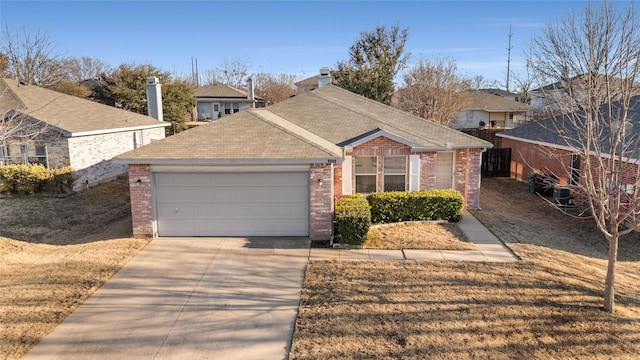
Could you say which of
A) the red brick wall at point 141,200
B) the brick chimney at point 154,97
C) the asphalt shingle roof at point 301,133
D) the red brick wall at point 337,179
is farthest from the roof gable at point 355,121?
the brick chimney at point 154,97

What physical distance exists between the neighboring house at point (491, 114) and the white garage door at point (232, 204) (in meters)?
34.3

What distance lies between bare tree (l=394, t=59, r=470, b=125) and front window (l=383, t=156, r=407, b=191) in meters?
19.2

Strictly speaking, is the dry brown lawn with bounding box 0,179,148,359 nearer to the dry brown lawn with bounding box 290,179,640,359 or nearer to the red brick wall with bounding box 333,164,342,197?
the dry brown lawn with bounding box 290,179,640,359

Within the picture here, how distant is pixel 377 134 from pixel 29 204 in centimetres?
1307

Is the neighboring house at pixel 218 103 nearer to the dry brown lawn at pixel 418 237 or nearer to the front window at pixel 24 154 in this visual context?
the front window at pixel 24 154

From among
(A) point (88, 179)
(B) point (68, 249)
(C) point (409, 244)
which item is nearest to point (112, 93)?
(A) point (88, 179)

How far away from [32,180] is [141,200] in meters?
8.13

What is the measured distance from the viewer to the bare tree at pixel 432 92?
32500mm

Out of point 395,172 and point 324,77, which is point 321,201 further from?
point 324,77

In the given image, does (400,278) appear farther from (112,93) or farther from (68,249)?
(112,93)

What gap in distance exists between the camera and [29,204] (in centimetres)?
1567

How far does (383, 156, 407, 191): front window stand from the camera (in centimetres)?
1455

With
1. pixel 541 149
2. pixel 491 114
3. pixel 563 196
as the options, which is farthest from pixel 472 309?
pixel 491 114

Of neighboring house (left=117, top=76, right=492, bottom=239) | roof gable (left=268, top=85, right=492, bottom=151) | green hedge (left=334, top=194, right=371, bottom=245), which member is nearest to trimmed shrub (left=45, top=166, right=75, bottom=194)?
neighboring house (left=117, top=76, right=492, bottom=239)
